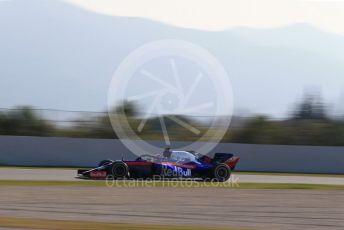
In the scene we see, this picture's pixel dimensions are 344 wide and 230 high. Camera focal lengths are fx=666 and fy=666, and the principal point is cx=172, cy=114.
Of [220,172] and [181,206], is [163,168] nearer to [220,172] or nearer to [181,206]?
[220,172]

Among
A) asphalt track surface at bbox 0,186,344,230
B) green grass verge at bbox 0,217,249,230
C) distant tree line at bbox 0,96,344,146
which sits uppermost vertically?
distant tree line at bbox 0,96,344,146

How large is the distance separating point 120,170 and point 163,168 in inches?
54.3

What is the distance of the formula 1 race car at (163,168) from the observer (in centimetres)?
2138

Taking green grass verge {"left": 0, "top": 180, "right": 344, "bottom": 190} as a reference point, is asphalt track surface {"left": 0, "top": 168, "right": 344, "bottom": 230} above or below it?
below

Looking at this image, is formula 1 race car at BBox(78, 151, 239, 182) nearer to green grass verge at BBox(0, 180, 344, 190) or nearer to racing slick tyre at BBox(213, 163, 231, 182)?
racing slick tyre at BBox(213, 163, 231, 182)

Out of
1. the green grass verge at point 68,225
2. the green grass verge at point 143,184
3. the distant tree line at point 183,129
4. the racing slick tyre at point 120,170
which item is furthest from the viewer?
the distant tree line at point 183,129

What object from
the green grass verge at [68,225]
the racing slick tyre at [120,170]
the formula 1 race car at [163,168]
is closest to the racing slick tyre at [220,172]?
the formula 1 race car at [163,168]

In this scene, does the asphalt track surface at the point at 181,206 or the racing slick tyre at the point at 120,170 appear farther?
the racing slick tyre at the point at 120,170

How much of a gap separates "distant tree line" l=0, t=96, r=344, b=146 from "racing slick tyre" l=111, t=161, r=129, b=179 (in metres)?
15.2

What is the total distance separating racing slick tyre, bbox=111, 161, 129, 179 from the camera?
21.3m

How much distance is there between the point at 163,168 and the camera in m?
21.4

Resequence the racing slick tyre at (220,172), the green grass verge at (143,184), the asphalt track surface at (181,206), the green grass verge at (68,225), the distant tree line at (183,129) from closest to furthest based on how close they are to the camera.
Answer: the green grass verge at (68,225) → the asphalt track surface at (181,206) → the green grass verge at (143,184) → the racing slick tyre at (220,172) → the distant tree line at (183,129)

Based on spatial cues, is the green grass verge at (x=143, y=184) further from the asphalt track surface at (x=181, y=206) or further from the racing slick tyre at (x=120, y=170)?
the asphalt track surface at (x=181, y=206)

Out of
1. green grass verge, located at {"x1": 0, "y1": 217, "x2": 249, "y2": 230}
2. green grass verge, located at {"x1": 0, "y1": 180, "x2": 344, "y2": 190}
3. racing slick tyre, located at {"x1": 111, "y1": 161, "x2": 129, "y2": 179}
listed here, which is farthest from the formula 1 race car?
green grass verge, located at {"x1": 0, "y1": 217, "x2": 249, "y2": 230}
